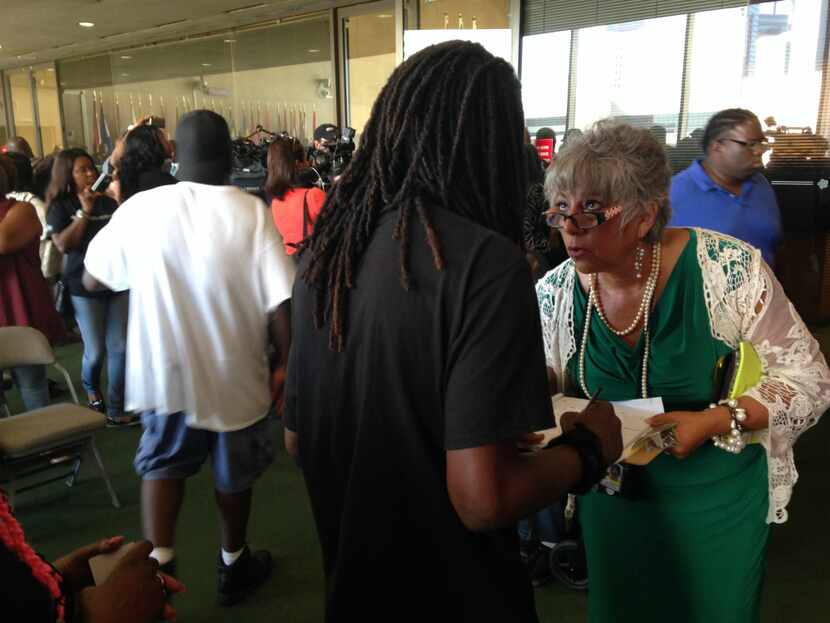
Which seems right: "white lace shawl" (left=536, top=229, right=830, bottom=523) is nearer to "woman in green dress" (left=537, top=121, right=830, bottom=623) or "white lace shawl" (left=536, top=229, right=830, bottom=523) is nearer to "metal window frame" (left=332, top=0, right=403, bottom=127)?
"woman in green dress" (left=537, top=121, right=830, bottom=623)

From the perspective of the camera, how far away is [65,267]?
4.05 metres

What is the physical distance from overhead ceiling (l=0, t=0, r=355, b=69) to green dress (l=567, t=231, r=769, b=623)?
287 inches

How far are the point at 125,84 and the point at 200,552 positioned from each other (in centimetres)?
1109

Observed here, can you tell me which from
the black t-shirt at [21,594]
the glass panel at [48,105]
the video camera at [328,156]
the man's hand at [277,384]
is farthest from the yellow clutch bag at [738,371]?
the glass panel at [48,105]

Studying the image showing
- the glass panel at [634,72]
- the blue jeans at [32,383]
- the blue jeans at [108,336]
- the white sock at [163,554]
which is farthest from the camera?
the glass panel at [634,72]

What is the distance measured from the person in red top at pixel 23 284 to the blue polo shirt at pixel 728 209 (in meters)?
3.39

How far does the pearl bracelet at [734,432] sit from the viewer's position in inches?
54.0

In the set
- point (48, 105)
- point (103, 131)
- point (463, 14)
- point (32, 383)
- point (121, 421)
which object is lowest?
point (121, 421)

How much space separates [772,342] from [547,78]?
5477mm

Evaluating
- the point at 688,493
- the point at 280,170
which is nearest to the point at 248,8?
the point at 280,170

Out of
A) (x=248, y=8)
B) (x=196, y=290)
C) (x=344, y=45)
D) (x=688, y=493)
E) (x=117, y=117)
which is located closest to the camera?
(x=688, y=493)

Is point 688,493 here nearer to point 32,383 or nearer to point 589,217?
point 589,217

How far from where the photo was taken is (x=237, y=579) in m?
2.56

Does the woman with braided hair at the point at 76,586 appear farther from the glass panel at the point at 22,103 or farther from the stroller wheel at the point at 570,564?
the glass panel at the point at 22,103
